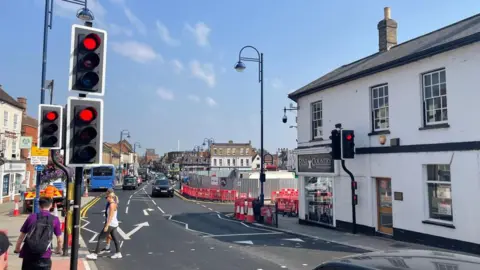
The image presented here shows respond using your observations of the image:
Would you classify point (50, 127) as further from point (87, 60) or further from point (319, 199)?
point (319, 199)

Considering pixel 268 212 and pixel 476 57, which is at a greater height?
pixel 476 57

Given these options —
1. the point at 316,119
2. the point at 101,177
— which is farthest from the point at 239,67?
the point at 101,177

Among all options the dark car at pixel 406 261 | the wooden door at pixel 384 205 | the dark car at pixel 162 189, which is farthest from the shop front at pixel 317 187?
the dark car at pixel 162 189

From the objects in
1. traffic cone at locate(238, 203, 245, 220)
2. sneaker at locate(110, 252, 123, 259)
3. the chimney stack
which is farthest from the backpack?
the chimney stack

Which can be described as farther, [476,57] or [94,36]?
[476,57]

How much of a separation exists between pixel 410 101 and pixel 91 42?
11.2 meters

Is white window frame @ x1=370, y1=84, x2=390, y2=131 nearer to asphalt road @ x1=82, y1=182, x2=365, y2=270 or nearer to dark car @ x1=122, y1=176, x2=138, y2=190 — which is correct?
asphalt road @ x1=82, y1=182, x2=365, y2=270

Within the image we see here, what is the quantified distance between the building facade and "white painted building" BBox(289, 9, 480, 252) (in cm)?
9829

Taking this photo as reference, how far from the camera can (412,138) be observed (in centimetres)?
1287

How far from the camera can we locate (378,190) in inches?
571

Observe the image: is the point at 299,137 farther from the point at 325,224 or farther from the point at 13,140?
the point at 13,140

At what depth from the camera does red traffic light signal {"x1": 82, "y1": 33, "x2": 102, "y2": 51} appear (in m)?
5.29

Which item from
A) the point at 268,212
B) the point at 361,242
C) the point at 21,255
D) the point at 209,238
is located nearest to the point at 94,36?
the point at 21,255

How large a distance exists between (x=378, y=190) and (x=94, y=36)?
12377 mm
